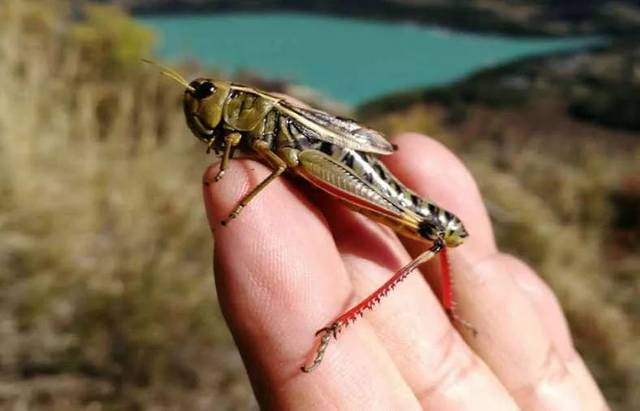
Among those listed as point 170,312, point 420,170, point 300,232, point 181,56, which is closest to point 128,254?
point 170,312

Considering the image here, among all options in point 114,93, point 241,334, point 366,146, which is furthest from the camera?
point 114,93

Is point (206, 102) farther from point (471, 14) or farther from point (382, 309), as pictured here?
point (471, 14)

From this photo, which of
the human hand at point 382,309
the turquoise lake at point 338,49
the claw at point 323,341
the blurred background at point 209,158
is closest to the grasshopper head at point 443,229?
the human hand at point 382,309

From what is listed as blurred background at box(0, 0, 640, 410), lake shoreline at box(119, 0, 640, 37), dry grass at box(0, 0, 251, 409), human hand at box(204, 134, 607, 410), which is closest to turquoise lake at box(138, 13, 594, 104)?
blurred background at box(0, 0, 640, 410)

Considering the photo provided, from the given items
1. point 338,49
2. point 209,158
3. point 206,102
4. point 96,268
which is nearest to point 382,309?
point 206,102

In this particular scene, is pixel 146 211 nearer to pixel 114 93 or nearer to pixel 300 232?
pixel 114 93

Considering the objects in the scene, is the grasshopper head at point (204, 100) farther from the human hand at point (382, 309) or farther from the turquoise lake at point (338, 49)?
the turquoise lake at point (338, 49)
